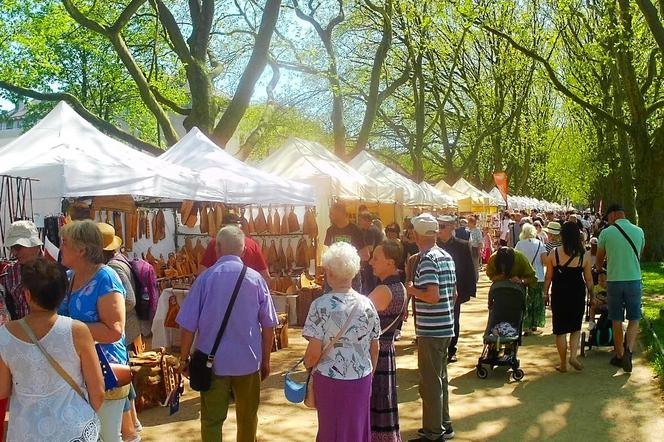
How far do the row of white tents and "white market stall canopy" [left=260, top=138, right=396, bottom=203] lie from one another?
0.05 feet

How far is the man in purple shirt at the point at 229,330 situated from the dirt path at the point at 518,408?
1.50 metres

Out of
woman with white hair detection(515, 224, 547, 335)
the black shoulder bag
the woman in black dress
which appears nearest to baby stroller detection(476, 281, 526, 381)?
the woman in black dress

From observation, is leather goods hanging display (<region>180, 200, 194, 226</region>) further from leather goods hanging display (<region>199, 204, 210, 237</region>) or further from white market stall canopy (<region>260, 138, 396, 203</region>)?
white market stall canopy (<region>260, 138, 396, 203</region>)

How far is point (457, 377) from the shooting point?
25.8ft

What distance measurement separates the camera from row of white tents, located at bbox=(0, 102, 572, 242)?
21.1 ft

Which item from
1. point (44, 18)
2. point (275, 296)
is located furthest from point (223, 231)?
point (44, 18)

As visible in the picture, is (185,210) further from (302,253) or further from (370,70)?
(370,70)

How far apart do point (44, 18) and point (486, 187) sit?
111 ft

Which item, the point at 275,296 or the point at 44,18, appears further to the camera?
the point at 44,18

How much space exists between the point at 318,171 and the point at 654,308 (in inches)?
268

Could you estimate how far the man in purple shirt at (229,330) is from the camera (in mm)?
4266

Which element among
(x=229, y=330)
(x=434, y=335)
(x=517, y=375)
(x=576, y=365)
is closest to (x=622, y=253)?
(x=576, y=365)

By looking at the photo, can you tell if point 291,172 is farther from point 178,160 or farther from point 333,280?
point 333,280

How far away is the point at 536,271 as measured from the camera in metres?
10.4
